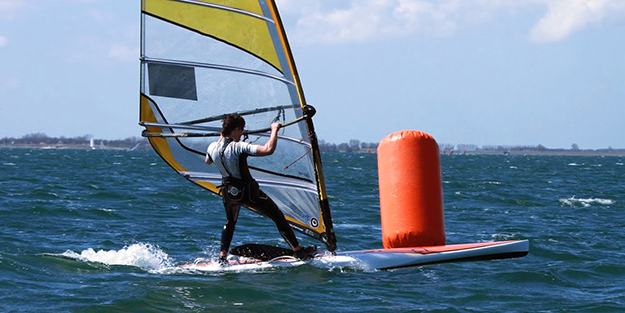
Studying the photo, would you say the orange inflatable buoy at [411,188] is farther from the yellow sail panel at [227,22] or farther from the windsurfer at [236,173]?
the yellow sail panel at [227,22]

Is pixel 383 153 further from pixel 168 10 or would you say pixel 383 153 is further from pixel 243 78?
pixel 168 10

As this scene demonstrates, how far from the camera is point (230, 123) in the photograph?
6816mm

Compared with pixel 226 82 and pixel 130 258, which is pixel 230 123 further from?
pixel 130 258

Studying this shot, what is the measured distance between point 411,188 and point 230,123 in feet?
5.95

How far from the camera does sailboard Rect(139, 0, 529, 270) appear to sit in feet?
23.7

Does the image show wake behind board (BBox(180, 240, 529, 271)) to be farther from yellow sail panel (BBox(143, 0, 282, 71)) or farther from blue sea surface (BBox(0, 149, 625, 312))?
yellow sail panel (BBox(143, 0, 282, 71))

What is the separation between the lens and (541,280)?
7461 mm

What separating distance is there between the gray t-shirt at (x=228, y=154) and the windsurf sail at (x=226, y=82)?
1.43 ft

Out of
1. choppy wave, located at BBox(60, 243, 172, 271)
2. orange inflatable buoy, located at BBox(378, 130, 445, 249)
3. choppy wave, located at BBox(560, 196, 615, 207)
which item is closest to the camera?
orange inflatable buoy, located at BBox(378, 130, 445, 249)

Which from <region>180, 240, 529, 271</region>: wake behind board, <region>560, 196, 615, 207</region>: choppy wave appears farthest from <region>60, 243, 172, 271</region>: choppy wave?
<region>560, 196, 615, 207</region>: choppy wave

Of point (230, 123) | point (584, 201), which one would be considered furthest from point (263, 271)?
point (584, 201)

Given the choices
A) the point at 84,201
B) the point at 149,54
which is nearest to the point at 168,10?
the point at 149,54

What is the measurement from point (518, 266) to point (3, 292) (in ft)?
16.6

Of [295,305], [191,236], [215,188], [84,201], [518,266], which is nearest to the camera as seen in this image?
[295,305]
